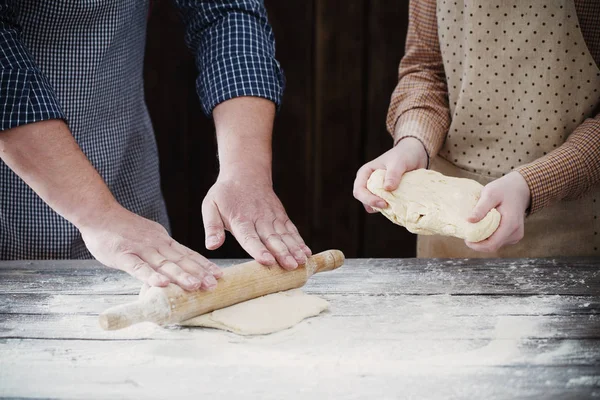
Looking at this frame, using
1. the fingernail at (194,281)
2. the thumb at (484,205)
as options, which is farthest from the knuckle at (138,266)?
the thumb at (484,205)

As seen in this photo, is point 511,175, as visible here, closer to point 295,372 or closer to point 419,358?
point 419,358

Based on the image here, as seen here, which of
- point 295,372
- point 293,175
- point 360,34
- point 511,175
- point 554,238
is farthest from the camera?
point 293,175

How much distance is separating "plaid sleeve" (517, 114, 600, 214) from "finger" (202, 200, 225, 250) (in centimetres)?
82

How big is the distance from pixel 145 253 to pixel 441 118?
1.06 meters

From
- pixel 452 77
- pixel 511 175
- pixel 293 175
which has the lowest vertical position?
pixel 293 175

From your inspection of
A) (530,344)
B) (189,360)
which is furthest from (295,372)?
(530,344)

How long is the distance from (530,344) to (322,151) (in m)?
1.89

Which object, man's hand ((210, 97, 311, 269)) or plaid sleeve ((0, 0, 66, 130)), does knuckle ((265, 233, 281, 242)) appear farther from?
plaid sleeve ((0, 0, 66, 130))

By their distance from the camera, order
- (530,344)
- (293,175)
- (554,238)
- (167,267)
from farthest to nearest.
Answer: (293,175) → (554,238) → (167,267) → (530,344)

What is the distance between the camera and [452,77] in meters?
2.12

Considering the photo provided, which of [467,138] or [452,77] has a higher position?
[452,77]

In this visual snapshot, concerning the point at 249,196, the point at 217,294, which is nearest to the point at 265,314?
the point at 217,294

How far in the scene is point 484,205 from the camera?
168cm

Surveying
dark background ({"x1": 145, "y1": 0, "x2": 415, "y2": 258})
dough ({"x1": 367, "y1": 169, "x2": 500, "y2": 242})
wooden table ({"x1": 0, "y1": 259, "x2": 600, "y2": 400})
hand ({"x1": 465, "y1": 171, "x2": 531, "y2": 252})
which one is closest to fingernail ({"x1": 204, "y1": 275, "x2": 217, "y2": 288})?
wooden table ({"x1": 0, "y1": 259, "x2": 600, "y2": 400})
